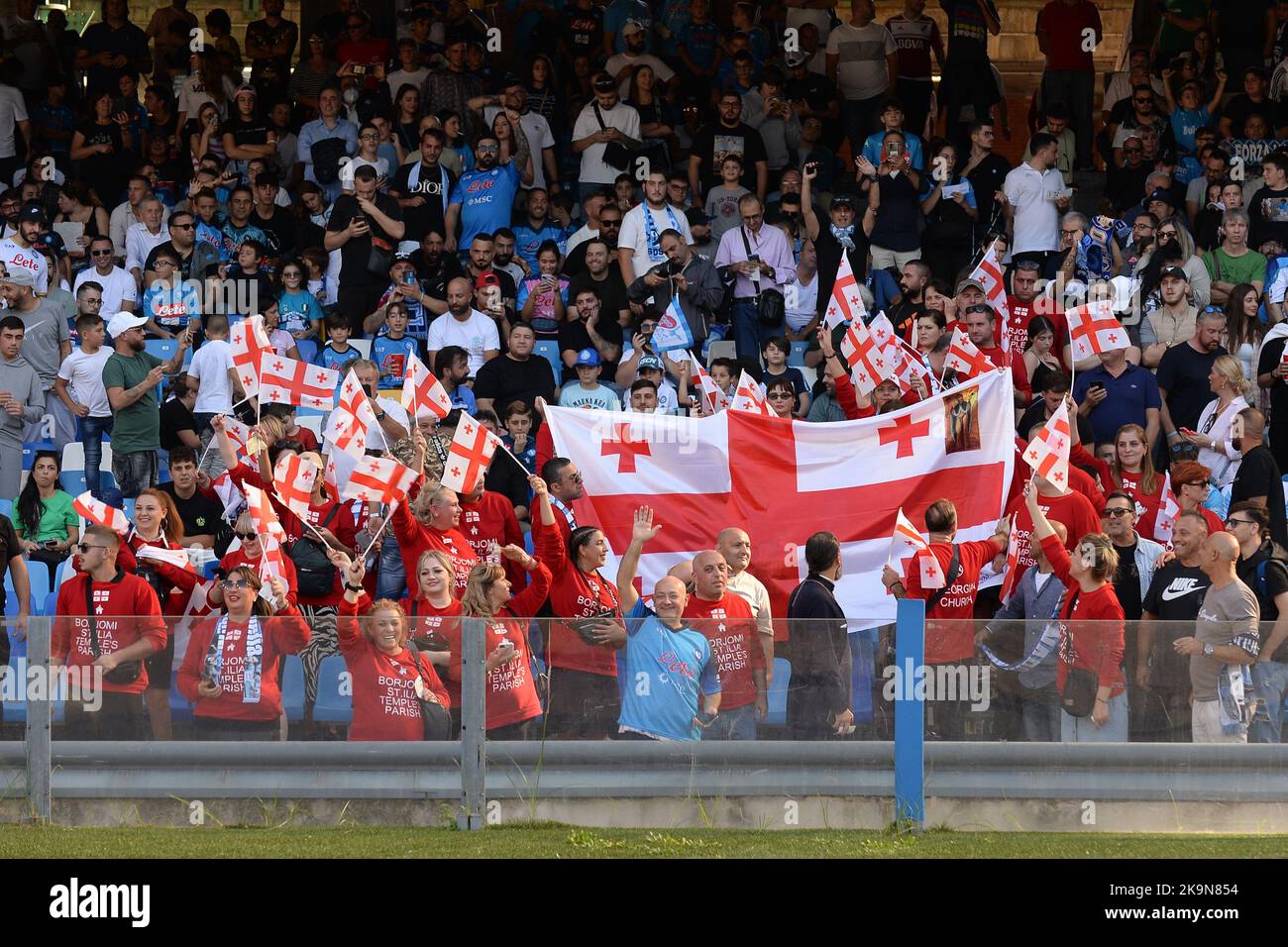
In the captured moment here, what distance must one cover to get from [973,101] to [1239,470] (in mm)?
7665

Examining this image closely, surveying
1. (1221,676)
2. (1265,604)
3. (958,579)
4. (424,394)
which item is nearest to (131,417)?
(424,394)

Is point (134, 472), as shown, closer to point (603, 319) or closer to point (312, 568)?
point (312, 568)

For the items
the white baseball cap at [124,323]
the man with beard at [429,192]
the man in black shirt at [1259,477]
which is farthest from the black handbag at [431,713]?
the man with beard at [429,192]

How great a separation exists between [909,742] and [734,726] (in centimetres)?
84

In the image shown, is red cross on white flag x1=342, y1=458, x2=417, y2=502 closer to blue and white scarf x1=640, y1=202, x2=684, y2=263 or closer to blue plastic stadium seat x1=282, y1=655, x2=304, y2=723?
blue plastic stadium seat x1=282, y1=655, x2=304, y2=723

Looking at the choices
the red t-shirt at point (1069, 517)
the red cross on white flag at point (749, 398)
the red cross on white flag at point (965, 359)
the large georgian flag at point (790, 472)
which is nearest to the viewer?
the red t-shirt at point (1069, 517)

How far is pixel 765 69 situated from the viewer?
18.8 m

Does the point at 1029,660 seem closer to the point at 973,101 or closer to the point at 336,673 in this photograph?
the point at 336,673

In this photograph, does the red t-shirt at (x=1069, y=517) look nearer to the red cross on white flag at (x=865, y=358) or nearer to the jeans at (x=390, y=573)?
the red cross on white flag at (x=865, y=358)

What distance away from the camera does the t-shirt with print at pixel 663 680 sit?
934cm

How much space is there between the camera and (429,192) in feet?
56.6

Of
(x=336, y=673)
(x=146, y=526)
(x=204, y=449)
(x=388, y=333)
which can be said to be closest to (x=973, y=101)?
(x=388, y=333)

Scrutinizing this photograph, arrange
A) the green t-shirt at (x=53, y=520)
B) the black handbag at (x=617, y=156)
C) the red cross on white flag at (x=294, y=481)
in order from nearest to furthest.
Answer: the red cross on white flag at (x=294, y=481) → the green t-shirt at (x=53, y=520) → the black handbag at (x=617, y=156)

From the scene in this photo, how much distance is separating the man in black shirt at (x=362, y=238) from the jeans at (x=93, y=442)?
2342 millimetres
